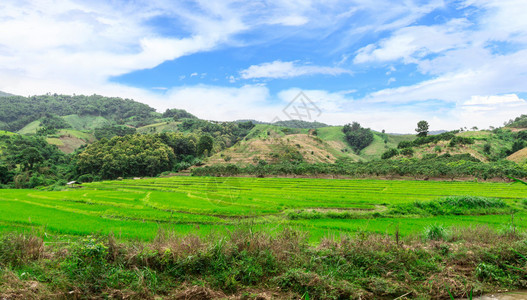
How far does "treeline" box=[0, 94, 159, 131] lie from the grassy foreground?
16640cm

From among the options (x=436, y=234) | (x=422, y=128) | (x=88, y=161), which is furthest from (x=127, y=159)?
(x=422, y=128)

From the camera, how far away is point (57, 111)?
175375mm

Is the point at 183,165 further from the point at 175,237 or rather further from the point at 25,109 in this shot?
the point at 25,109

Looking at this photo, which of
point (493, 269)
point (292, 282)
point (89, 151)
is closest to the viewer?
point (292, 282)

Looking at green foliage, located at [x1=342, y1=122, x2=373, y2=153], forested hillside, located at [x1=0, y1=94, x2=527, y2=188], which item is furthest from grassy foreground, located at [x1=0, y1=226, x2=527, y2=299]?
green foliage, located at [x1=342, y1=122, x2=373, y2=153]

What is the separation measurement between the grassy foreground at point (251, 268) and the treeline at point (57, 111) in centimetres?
16640

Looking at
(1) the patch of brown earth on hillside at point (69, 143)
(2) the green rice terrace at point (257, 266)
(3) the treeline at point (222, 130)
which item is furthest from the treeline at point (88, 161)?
(2) the green rice terrace at point (257, 266)

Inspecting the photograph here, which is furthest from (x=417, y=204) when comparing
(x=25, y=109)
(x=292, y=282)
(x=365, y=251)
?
(x=25, y=109)

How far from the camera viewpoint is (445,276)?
21.3 ft

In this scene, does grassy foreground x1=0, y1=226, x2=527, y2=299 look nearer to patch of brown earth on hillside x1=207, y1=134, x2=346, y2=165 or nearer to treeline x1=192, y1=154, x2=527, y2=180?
treeline x1=192, y1=154, x2=527, y2=180

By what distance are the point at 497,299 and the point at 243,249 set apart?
552 cm

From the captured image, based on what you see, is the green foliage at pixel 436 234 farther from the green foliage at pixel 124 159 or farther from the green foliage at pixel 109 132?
the green foliage at pixel 109 132

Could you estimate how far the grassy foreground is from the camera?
571cm

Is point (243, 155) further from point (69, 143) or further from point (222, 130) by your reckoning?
point (69, 143)
